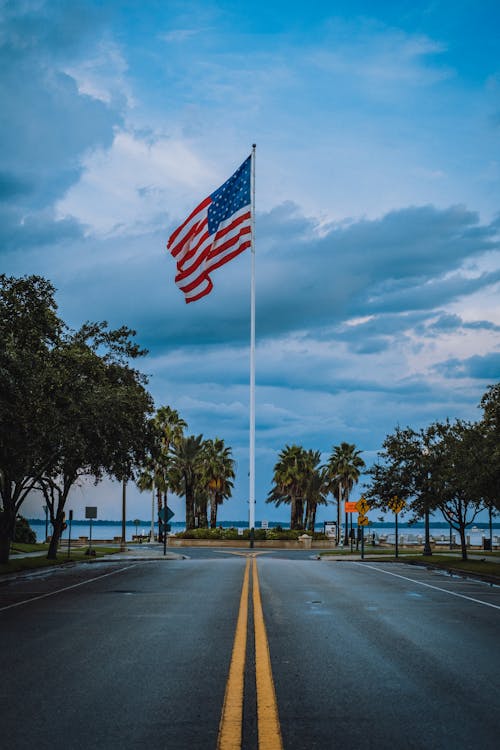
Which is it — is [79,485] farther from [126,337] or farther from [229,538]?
[229,538]

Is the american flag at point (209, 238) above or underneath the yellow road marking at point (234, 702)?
above

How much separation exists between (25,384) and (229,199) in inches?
707

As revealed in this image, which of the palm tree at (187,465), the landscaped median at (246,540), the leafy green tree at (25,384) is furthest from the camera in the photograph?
the palm tree at (187,465)

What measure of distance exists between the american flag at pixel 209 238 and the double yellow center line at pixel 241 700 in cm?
2217

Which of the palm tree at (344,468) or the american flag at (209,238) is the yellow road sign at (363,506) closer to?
the american flag at (209,238)

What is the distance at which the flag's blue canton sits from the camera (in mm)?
33938

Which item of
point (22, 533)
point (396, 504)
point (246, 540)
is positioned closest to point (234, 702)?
point (396, 504)

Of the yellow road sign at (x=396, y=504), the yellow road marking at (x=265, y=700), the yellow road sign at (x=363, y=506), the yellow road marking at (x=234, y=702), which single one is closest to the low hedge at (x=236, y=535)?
the yellow road sign at (x=363, y=506)

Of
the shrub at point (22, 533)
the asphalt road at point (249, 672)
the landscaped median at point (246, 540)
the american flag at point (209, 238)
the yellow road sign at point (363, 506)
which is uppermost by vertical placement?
the american flag at point (209, 238)

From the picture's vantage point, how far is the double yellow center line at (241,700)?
5.51 metres

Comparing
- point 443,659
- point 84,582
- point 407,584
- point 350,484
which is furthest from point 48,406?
point 350,484

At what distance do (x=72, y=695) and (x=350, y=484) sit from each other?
85385 mm

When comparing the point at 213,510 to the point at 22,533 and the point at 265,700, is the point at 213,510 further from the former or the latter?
the point at 265,700

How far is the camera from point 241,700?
6.74 meters
